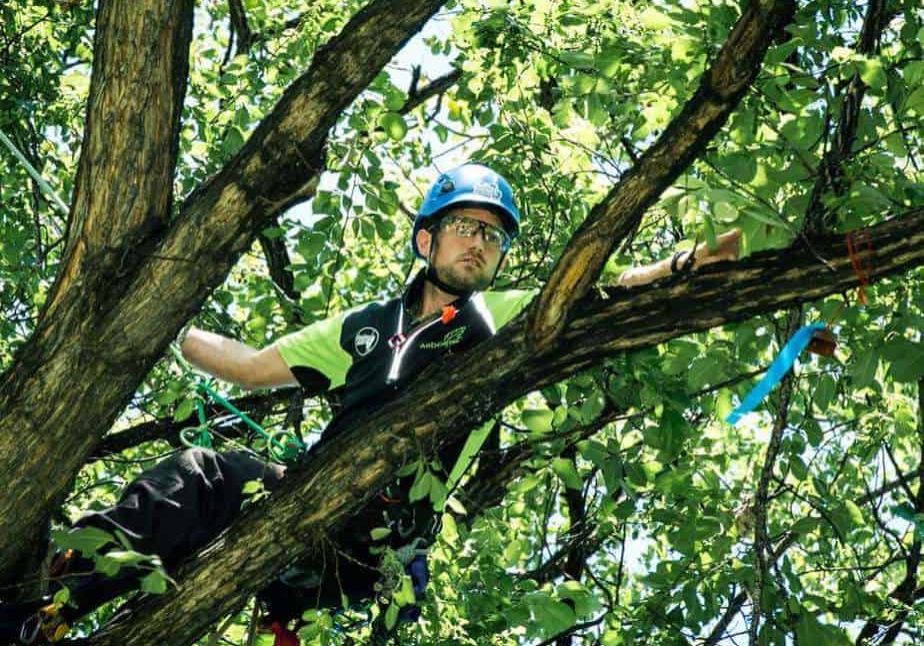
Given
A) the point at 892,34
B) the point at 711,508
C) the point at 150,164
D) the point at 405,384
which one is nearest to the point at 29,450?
the point at 150,164

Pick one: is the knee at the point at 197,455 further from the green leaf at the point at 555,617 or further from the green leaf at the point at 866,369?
the green leaf at the point at 866,369

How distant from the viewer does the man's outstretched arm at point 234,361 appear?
4574mm

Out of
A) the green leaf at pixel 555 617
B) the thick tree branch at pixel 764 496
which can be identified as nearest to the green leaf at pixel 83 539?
the green leaf at pixel 555 617

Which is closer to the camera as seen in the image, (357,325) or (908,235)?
(908,235)

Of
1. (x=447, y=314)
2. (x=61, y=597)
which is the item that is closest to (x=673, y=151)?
(x=447, y=314)

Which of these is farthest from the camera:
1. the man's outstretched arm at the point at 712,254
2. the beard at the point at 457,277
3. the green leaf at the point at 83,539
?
the beard at the point at 457,277

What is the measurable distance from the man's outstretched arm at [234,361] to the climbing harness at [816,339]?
167 centimetres

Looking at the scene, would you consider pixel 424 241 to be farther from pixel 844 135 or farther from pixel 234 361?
pixel 844 135

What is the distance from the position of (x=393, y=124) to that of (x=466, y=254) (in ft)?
2.18

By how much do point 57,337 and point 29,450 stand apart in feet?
1.11

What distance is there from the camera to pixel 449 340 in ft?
15.1

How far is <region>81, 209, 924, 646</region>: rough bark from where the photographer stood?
3609 millimetres

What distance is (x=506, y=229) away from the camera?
5.17m

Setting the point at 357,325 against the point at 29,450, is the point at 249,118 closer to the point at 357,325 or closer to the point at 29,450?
the point at 357,325
